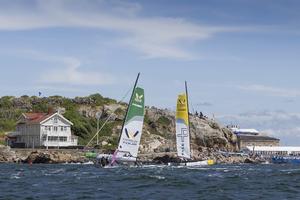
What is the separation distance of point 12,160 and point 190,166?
1801 inches

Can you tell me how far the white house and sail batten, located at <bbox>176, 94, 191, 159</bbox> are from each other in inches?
2188

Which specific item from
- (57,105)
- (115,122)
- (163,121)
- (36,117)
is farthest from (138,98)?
(57,105)

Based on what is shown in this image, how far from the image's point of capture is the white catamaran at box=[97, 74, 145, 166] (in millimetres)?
89062

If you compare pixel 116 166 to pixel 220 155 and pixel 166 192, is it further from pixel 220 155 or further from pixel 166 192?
pixel 220 155

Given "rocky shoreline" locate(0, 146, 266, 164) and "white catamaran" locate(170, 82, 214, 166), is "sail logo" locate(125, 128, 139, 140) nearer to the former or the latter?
"white catamaran" locate(170, 82, 214, 166)

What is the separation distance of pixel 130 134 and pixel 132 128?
2.94 feet

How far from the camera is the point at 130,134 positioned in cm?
8950

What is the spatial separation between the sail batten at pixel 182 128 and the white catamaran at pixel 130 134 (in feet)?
55.1

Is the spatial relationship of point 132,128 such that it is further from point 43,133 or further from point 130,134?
point 43,133

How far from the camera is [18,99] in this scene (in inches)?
7771

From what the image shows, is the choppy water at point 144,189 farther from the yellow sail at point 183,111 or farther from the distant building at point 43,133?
the distant building at point 43,133

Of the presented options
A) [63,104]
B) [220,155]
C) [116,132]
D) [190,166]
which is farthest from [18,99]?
[190,166]

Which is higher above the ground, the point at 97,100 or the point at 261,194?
the point at 97,100

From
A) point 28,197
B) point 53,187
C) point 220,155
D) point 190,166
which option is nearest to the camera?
point 28,197
